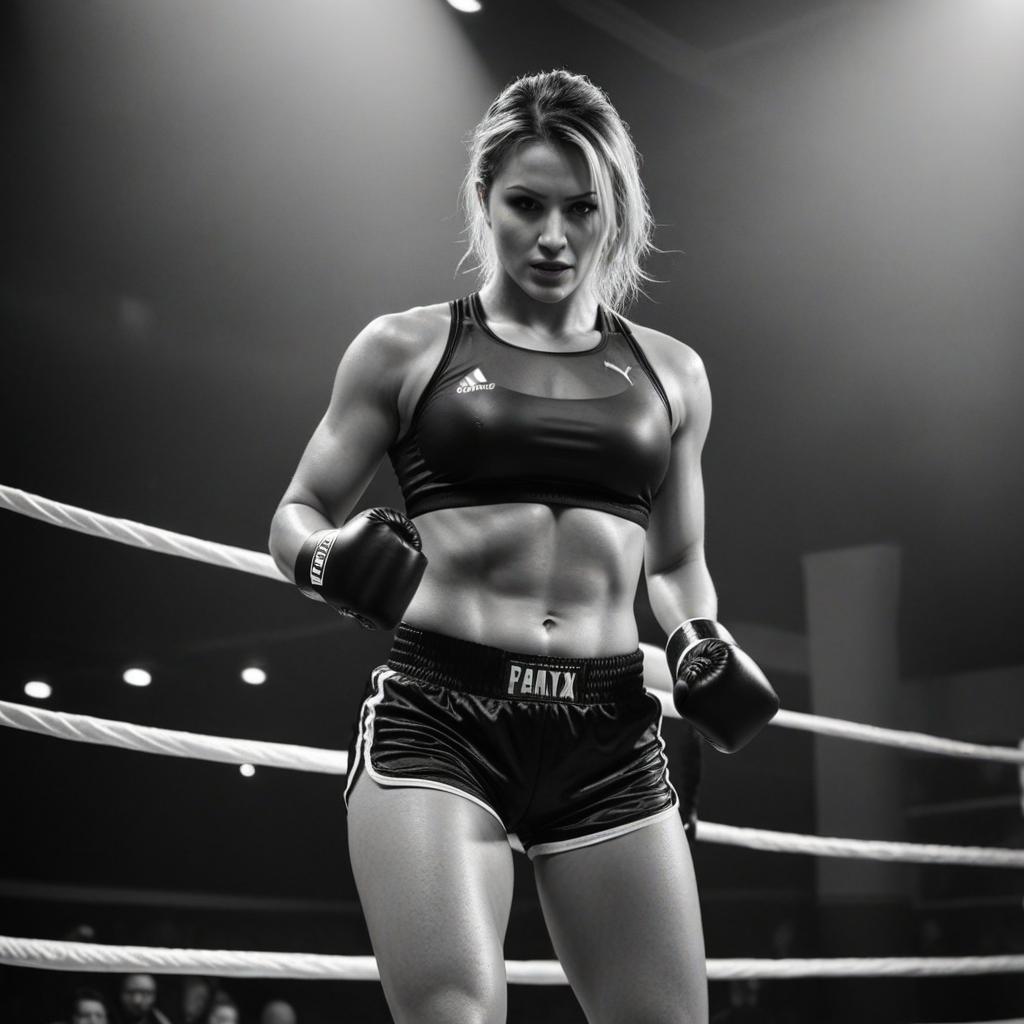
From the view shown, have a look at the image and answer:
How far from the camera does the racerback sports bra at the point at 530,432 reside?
1.21 m

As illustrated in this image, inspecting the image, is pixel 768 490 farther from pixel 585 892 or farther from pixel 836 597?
pixel 585 892

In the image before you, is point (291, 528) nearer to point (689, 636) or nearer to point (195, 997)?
point (689, 636)

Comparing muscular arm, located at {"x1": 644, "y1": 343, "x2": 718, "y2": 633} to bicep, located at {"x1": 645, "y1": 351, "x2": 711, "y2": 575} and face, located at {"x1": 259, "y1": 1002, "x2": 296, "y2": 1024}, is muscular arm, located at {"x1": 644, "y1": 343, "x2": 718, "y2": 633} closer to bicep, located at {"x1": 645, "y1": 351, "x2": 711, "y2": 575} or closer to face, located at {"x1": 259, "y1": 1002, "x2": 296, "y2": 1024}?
bicep, located at {"x1": 645, "y1": 351, "x2": 711, "y2": 575}

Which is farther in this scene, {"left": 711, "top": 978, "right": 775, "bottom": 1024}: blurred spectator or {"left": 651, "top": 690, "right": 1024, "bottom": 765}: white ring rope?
{"left": 711, "top": 978, "right": 775, "bottom": 1024}: blurred spectator

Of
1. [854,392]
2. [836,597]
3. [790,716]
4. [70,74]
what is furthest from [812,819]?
[70,74]

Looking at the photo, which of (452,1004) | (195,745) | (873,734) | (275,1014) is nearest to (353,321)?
(275,1014)

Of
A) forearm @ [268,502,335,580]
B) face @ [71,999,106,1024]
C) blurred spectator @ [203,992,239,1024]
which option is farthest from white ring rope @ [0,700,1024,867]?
blurred spectator @ [203,992,239,1024]

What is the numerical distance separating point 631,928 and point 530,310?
0.64m

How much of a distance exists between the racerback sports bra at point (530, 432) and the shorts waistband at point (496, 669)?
140 millimetres

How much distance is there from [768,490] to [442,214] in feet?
7.76

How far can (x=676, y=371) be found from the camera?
1.40 meters

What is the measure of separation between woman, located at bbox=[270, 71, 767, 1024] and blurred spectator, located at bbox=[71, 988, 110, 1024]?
260 centimetres

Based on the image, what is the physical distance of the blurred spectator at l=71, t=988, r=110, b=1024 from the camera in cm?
335

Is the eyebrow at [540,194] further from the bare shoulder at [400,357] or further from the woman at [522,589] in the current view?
the bare shoulder at [400,357]
